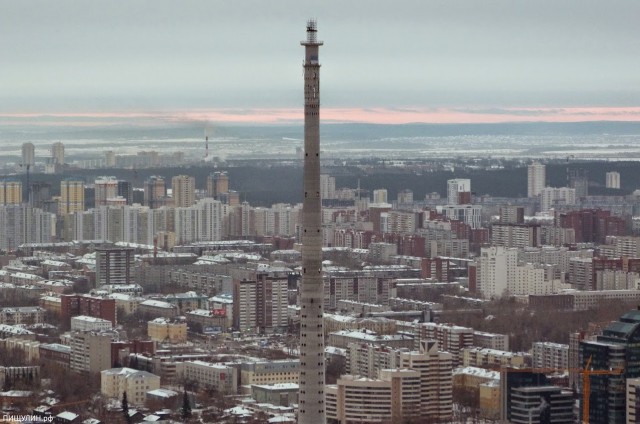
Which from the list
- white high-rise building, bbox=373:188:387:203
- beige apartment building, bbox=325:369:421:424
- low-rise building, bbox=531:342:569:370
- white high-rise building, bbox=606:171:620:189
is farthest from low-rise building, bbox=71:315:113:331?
white high-rise building, bbox=606:171:620:189

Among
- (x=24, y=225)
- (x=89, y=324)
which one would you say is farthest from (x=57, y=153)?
(x=89, y=324)

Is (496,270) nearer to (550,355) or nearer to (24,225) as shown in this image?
(550,355)

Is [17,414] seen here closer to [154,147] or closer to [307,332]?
[307,332]

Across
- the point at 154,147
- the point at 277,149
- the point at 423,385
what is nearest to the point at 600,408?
the point at 423,385

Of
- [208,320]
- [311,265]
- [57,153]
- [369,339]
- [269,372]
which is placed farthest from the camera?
[57,153]

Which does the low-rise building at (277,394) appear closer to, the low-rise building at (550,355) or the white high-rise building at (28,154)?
the low-rise building at (550,355)

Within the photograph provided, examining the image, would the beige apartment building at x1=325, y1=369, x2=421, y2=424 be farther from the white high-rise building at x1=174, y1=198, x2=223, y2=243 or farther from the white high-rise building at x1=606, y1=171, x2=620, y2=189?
the white high-rise building at x1=606, y1=171, x2=620, y2=189
